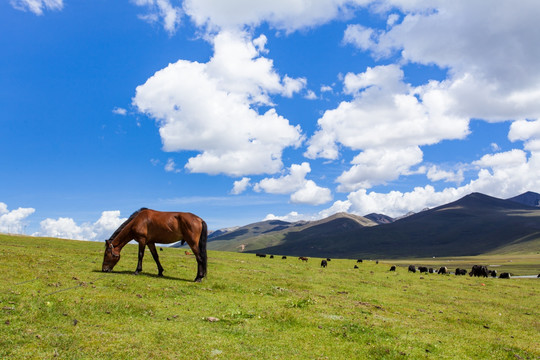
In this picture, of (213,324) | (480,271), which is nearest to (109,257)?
(213,324)

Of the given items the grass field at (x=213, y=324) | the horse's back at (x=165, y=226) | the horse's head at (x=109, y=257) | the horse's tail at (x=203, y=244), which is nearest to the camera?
the grass field at (x=213, y=324)

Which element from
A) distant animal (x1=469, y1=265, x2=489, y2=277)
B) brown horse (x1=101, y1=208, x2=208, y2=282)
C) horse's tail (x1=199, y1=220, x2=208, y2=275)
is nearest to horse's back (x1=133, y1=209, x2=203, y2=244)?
brown horse (x1=101, y1=208, x2=208, y2=282)

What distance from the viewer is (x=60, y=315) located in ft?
37.1

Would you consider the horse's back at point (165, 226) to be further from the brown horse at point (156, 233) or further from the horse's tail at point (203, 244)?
the horse's tail at point (203, 244)

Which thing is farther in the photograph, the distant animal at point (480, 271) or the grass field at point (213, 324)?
the distant animal at point (480, 271)

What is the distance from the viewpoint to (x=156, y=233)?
803 inches

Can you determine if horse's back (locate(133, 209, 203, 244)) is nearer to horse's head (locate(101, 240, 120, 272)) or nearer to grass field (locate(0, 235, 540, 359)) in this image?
horse's head (locate(101, 240, 120, 272))

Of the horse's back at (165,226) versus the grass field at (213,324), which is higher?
the horse's back at (165,226)

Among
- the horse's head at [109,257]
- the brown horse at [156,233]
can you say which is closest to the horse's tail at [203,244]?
the brown horse at [156,233]

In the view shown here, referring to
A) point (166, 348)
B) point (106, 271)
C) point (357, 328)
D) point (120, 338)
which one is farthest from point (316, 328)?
point (106, 271)

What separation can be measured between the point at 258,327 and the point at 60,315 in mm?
7109

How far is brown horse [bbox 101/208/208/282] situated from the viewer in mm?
20031

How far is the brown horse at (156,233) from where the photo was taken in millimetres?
20031

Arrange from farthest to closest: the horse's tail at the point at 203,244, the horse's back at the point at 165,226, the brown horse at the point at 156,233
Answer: the horse's tail at the point at 203,244, the horse's back at the point at 165,226, the brown horse at the point at 156,233
